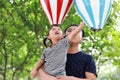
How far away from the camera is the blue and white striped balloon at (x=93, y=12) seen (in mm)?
2480

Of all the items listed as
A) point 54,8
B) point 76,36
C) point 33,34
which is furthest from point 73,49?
point 33,34

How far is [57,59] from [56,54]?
44 millimetres

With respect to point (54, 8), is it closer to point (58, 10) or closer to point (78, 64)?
point (58, 10)

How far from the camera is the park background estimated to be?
35.1 ft

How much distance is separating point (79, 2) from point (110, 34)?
992cm

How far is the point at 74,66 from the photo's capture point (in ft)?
8.35

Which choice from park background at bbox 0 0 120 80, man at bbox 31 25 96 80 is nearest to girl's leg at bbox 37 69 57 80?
man at bbox 31 25 96 80

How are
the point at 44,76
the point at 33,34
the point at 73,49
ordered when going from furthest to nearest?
the point at 33,34, the point at 73,49, the point at 44,76

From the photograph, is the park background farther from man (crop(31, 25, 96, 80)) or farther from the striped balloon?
man (crop(31, 25, 96, 80))

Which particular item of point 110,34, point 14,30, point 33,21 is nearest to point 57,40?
point 33,21

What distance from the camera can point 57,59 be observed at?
8.30 ft

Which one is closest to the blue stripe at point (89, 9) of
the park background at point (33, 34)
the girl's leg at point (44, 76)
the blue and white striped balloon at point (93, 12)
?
the blue and white striped balloon at point (93, 12)

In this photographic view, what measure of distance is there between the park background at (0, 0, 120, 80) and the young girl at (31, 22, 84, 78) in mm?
7228

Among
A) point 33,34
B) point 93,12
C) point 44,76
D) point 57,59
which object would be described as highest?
point 93,12
